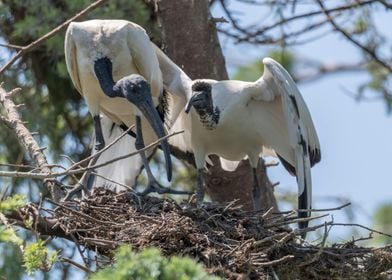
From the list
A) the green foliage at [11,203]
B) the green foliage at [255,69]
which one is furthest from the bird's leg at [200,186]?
the green foliage at [11,203]

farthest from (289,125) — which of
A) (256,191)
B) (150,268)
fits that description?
(150,268)

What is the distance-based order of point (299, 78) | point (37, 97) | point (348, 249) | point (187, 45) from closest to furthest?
point (348, 249) → point (187, 45) → point (37, 97) → point (299, 78)

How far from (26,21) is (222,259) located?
8.63 ft

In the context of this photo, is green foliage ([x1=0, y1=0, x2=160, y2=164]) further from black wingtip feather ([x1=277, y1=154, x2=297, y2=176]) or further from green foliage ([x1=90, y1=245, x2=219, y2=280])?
green foliage ([x1=90, y1=245, x2=219, y2=280])

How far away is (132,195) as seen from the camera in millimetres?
5691

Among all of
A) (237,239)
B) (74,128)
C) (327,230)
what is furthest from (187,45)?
(327,230)

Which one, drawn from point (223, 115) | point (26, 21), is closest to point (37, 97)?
point (26, 21)

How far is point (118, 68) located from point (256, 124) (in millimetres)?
902

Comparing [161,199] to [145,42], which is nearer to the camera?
[161,199]

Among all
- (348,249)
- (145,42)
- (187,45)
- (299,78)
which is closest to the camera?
(348,249)

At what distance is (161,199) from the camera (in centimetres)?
568

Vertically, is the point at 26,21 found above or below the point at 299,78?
above

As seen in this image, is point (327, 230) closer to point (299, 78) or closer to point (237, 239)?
point (237, 239)

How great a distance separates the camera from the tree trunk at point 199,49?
6.93m
